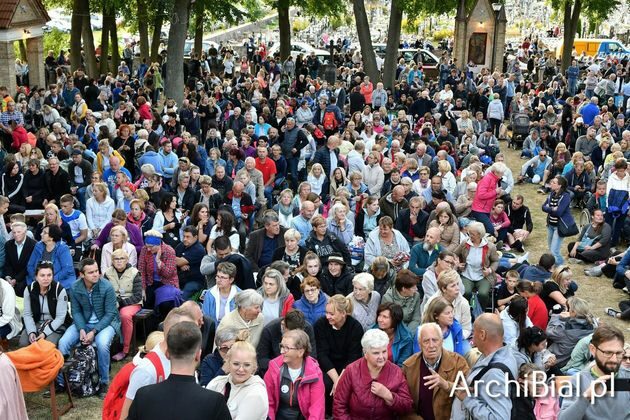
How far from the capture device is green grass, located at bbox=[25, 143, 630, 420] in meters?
8.55

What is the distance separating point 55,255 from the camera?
10.1 meters

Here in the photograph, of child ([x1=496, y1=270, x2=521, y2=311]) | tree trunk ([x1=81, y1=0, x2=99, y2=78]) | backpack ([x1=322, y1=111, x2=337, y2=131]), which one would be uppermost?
tree trunk ([x1=81, y1=0, x2=99, y2=78])

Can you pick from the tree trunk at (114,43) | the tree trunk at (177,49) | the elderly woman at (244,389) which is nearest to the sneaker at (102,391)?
the elderly woman at (244,389)

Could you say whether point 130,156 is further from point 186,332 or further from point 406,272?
point 186,332

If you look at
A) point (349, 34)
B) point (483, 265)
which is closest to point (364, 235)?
point (483, 265)

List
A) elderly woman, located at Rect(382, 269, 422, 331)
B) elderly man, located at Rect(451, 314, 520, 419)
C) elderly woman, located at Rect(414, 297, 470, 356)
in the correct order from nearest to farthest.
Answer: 1. elderly man, located at Rect(451, 314, 520, 419)
2. elderly woman, located at Rect(414, 297, 470, 356)
3. elderly woman, located at Rect(382, 269, 422, 331)

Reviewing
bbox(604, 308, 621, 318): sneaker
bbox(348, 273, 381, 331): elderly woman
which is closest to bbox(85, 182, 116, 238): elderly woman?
bbox(348, 273, 381, 331): elderly woman

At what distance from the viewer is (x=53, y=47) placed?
45.1m

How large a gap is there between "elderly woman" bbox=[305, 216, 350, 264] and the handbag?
409 centimetres

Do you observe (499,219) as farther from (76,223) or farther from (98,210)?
(76,223)

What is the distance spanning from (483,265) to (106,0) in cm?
2034

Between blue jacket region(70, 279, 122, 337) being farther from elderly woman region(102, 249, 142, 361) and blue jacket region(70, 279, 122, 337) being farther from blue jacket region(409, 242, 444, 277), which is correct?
blue jacket region(409, 242, 444, 277)

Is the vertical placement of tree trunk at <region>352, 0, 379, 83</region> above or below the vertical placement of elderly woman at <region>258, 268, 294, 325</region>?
above

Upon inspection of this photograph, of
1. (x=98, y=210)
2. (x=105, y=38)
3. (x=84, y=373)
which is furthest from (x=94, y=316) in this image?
(x=105, y=38)
